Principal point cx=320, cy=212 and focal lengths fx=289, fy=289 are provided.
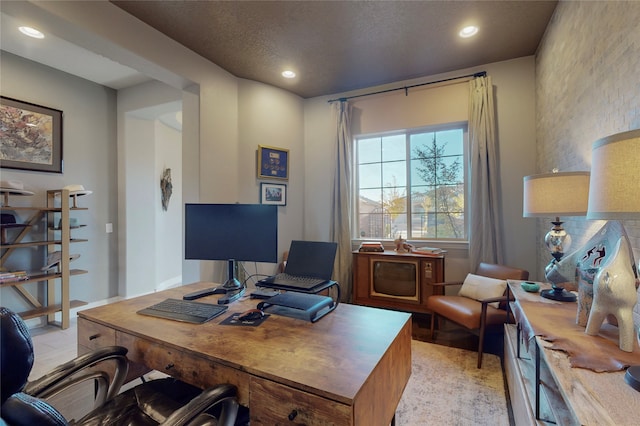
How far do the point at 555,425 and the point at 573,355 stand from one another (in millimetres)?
406

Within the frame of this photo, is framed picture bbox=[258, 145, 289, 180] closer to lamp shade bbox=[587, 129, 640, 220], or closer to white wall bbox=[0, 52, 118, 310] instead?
white wall bbox=[0, 52, 118, 310]

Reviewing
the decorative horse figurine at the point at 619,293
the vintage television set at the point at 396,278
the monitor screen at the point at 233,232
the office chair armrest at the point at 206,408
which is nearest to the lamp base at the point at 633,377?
the decorative horse figurine at the point at 619,293

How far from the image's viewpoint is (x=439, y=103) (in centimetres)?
337

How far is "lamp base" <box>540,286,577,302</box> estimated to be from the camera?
158 centimetres

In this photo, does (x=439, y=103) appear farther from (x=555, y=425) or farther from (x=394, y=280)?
(x=555, y=425)

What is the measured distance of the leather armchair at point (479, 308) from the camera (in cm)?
236

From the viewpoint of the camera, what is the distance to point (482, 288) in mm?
2666

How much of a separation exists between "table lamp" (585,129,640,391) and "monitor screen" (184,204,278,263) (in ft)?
4.61

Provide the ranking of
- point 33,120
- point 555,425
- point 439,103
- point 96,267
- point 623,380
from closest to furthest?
point 623,380
point 555,425
point 33,120
point 439,103
point 96,267

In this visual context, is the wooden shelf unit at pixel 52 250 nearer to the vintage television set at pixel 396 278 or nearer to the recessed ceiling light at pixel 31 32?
the recessed ceiling light at pixel 31 32

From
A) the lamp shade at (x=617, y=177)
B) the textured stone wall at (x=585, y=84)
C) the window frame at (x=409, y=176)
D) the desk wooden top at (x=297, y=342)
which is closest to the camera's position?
the lamp shade at (x=617, y=177)

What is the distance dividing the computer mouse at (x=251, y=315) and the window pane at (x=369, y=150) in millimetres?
2941

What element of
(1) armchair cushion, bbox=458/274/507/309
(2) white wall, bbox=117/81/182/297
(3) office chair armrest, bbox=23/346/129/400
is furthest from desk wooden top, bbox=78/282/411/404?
(2) white wall, bbox=117/81/182/297

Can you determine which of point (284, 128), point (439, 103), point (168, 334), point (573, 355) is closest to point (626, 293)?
point (573, 355)
